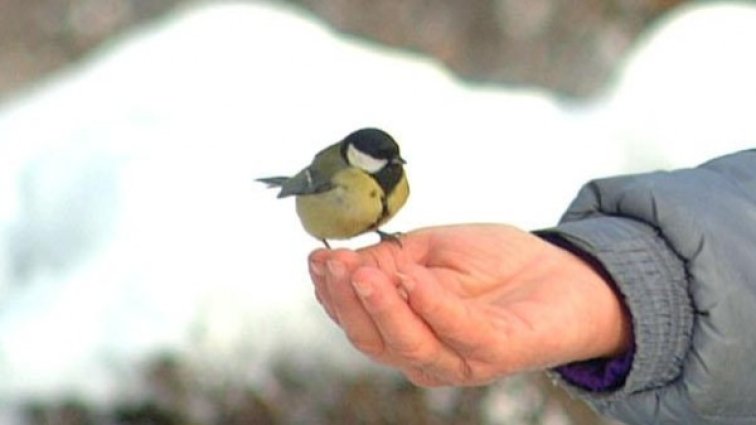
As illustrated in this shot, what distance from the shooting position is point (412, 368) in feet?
5.62

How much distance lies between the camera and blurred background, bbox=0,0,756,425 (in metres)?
3.47

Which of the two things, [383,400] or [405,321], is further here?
[383,400]

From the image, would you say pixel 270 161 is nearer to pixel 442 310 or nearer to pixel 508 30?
pixel 508 30

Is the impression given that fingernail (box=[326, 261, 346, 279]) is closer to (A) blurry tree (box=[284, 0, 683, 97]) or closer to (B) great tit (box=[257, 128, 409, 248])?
(B) great tit (box=[257, 128, 409, 248])

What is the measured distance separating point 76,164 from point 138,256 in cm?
55

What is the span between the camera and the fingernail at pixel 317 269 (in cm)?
166

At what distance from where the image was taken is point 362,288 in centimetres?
160

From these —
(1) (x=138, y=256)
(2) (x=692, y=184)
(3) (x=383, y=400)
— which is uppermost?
(2) (x=692, y=184)

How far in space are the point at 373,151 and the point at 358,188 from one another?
0.14ft

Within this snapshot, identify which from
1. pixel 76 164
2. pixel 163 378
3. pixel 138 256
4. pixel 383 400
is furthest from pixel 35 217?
pixel 383 400

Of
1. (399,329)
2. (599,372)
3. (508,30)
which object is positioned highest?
(508,30)

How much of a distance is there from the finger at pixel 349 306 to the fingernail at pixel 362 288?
0.05 ft

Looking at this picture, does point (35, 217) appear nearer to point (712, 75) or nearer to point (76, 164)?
point (76, 164)

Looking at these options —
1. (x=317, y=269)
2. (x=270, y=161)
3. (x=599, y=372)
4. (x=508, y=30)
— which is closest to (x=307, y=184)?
(x=317, y=269)
